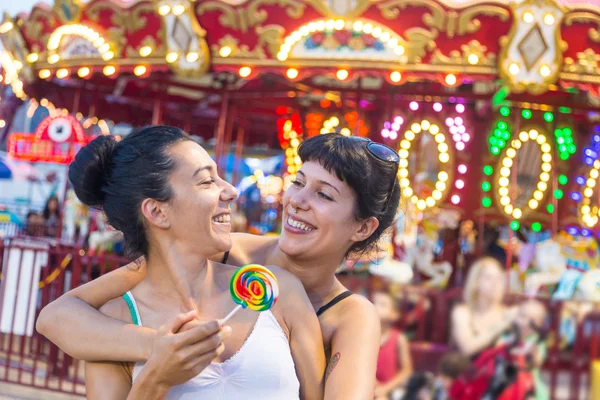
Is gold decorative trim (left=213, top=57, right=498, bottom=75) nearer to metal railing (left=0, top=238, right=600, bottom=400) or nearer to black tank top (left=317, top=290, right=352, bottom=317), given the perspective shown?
metal railing (left=0, top=238, right=600, bottom=400)

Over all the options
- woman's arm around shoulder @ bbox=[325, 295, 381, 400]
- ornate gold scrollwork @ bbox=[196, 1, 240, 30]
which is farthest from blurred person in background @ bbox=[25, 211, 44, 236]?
woman's arm around shoulder @ bbox=[325, 295, 381, 400]

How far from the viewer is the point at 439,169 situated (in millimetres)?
9086

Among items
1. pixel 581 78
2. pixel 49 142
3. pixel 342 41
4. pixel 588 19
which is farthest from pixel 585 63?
pixel 49 142

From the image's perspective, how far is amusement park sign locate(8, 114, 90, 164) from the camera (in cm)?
1468

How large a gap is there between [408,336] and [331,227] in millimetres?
3570

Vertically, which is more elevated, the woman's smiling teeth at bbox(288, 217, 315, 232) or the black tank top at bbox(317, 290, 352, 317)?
the woman's smiling teeth at bbox(288, 217, 315, 232)

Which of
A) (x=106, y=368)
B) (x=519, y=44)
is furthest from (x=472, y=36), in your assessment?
(x=106, y=368)

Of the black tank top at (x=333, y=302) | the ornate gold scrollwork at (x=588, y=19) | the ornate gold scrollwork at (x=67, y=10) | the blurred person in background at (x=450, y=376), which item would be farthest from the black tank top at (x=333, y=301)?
the ornate gold scrollwork at (x=67, y=10)

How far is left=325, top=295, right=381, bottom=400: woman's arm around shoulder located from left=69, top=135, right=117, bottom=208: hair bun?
72 centimetres

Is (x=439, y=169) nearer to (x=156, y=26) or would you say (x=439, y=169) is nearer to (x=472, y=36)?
(x=472, y=36)

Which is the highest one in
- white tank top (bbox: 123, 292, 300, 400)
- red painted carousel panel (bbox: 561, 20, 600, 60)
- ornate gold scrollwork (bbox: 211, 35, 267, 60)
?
red painted carousel panel (bbox: 561, 20, 600, 60)

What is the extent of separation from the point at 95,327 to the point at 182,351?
311mm

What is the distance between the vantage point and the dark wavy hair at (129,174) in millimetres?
1810

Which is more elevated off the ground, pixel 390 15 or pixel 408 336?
pixel 390 15
